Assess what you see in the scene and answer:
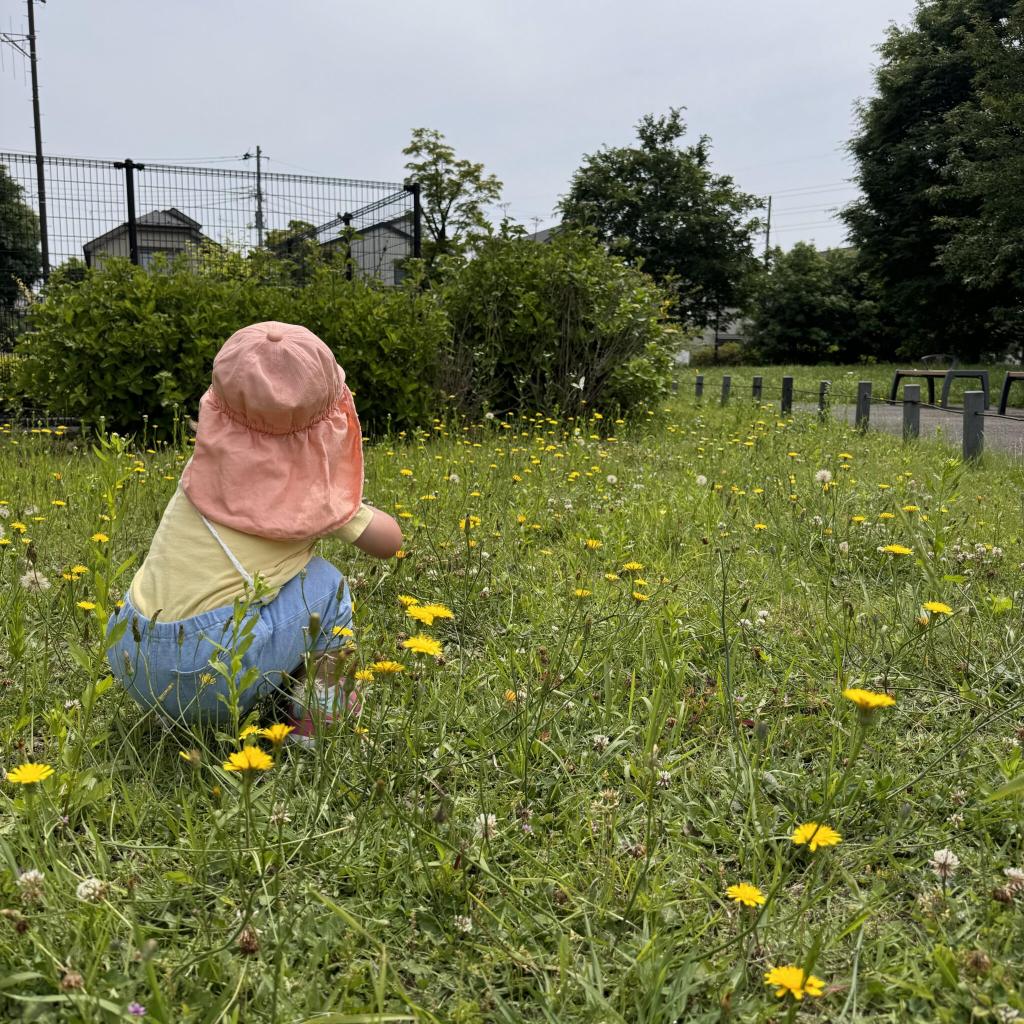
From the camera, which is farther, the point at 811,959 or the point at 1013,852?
the point at 1013,852

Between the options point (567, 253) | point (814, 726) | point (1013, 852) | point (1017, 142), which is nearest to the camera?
point (1013, 852)

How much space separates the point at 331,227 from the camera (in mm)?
10648

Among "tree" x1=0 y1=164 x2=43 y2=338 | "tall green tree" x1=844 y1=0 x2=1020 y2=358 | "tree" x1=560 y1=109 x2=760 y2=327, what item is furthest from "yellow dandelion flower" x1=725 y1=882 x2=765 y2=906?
"tree" x1=560 y1=109 x2=760 y2=327

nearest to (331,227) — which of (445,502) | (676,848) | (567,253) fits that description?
(567,253)

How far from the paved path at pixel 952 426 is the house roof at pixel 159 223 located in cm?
780

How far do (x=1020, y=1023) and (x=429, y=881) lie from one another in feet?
2.78

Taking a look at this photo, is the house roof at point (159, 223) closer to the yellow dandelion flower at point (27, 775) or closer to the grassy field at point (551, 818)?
the grassy field at point (551, 818)

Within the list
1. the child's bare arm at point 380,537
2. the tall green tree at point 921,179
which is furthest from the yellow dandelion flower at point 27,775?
the tall green tree at point 921,179

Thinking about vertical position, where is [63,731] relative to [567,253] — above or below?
below

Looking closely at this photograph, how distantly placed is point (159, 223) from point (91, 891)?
31.3ft

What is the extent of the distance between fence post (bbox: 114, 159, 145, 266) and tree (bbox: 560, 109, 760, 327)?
1384 inches

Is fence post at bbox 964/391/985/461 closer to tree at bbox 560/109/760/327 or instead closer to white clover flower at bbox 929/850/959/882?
white clover flower at bbox 929/850/959/882

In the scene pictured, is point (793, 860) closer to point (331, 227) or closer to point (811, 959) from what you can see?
point (811, 959)

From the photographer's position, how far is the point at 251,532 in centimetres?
200
